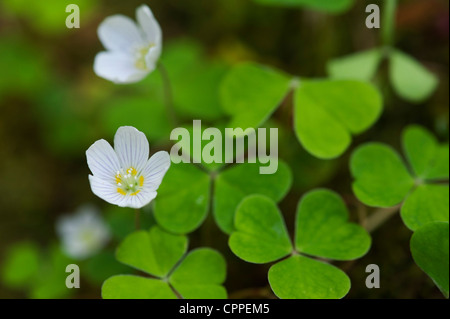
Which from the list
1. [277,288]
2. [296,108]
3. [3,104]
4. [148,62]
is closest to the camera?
[277,288]

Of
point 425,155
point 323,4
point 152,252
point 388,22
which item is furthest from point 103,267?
point 388,22

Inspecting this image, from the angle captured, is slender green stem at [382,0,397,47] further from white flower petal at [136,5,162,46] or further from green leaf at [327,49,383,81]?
white flower petal at [136,5,162,46]

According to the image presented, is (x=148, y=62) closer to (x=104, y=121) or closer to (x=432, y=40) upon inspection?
(x=104, y=121)

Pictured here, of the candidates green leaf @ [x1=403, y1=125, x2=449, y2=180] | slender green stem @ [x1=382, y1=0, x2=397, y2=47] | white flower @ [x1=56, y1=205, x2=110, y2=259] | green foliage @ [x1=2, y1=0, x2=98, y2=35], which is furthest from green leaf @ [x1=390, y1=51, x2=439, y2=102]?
green foliage @ [x1=2, y1=0, x2=98, y2=35]

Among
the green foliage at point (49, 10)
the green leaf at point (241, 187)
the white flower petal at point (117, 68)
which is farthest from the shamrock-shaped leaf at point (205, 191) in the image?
the green foliage at point (49, 10)
